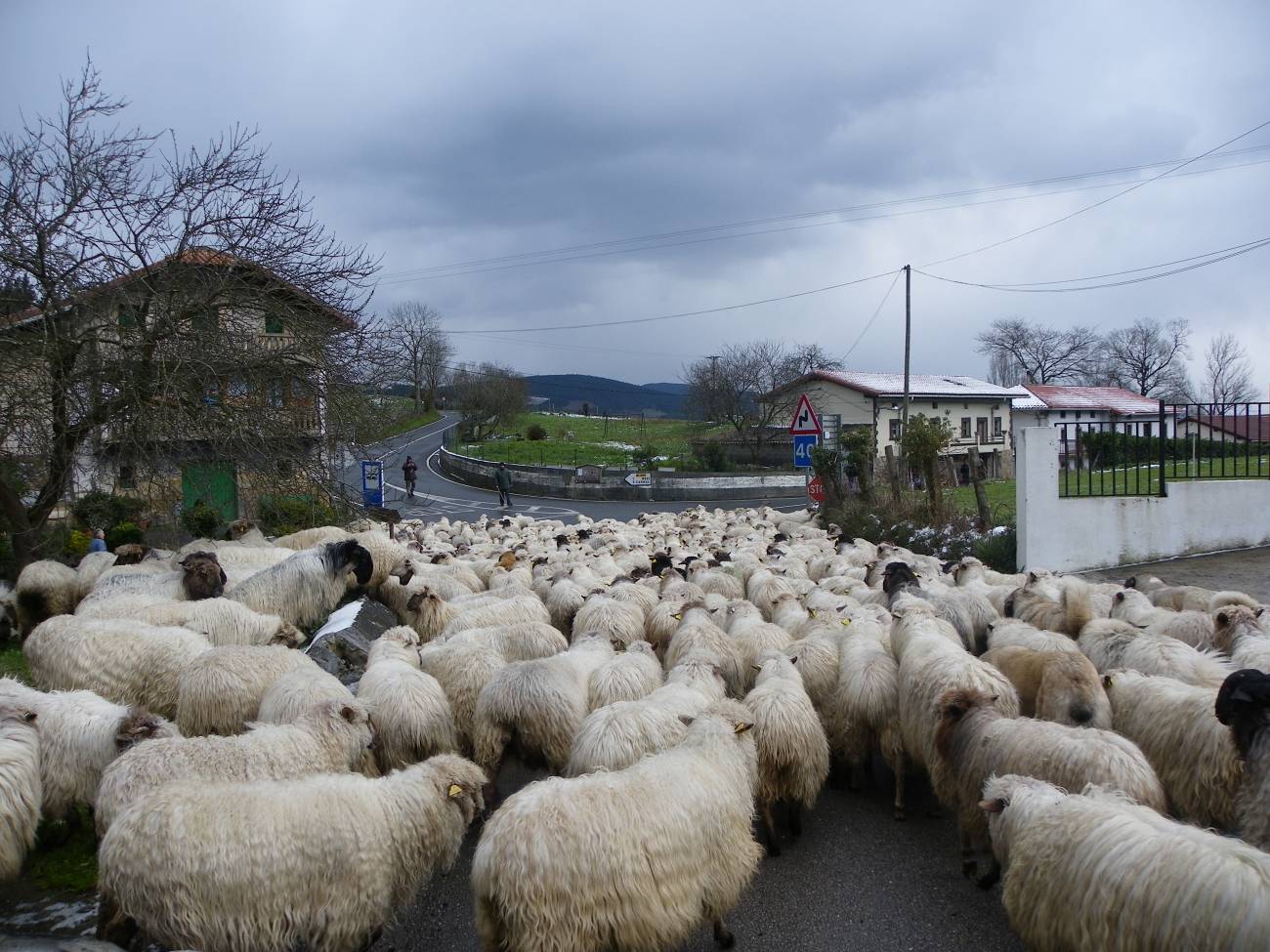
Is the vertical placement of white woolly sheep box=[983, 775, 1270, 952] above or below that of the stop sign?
below

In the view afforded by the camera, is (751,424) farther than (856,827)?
Yes

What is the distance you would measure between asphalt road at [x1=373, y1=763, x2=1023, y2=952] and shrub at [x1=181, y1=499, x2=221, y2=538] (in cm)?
1074

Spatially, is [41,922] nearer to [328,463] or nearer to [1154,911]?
[1154,911]

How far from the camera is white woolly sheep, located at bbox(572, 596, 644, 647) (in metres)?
7.83

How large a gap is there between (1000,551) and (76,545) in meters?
16.0

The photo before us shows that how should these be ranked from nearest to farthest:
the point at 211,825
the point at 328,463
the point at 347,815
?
1. the point at 211,825
2. the point at 347,815
3. the point at 328,463

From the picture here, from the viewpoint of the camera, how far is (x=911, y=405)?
40.2m

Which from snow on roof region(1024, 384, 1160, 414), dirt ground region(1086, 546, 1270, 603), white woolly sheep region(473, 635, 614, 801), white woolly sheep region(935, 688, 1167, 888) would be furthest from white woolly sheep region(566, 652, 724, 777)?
snow on roof region(1024, 384, 1160, 414)

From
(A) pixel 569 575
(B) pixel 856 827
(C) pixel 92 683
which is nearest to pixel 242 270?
(A) pixel 569 575

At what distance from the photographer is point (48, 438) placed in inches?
406

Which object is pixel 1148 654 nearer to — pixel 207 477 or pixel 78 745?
pixel 78 745

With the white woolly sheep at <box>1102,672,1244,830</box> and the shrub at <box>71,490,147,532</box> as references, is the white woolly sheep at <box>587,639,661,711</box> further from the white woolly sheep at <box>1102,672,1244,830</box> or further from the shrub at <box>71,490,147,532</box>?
the shrub at <box>71,490,147,532</box>

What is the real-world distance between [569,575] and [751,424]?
Result: 3904cm

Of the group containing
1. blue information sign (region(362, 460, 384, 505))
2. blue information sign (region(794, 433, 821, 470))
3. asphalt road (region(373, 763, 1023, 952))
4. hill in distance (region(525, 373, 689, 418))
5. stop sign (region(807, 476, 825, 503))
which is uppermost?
hill in distance (region(525, 373, 689, 418))
